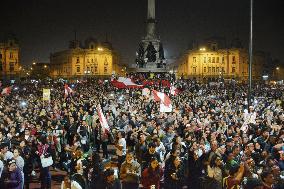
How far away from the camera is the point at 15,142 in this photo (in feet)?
36.7

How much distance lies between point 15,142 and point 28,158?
2.43 ft

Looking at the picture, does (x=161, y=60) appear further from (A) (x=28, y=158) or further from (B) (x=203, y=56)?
(A) (x=28, y=158)

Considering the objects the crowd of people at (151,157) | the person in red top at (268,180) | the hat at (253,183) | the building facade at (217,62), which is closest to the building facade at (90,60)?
the building facade at (217,62)

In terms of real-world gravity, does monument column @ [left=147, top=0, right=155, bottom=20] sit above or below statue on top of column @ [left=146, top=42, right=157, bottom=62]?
above

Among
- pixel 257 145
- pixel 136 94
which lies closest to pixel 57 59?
pixel 136 94

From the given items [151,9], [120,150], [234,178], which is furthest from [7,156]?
[151,9]

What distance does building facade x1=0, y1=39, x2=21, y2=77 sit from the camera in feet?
293

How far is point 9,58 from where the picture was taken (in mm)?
90750

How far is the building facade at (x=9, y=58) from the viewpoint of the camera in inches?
3514

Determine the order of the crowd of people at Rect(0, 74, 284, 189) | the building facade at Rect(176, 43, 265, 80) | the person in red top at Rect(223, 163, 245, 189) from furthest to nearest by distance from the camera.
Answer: the building facade at Rect(176, 43, 265, 80) < the crowd of people at Rect(0, 74, 284, 189) < the person in red top at Rect(223, 163, 245, 189)

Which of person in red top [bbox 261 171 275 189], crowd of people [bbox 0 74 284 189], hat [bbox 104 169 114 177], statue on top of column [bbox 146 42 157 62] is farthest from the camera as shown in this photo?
statue on top of column [bbox 146 42 157 62]

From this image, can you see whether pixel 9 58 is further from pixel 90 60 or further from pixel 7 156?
pixel 7 156

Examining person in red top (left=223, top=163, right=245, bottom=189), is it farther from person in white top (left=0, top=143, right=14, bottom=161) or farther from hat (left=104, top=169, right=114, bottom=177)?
person in white top (left=0, top=143, right=14, bottom=161)

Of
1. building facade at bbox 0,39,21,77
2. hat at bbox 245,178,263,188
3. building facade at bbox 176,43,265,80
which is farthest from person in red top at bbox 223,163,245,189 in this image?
building facade at bbox 176,43,265,80
